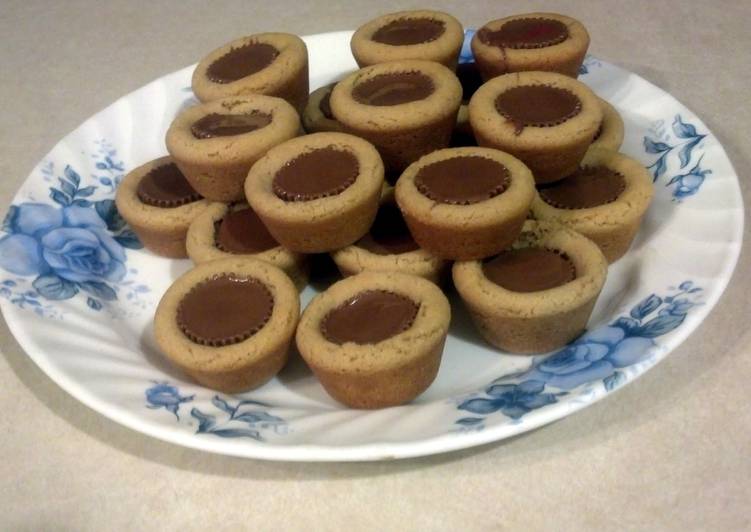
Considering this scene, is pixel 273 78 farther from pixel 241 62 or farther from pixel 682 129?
pixel 682 129

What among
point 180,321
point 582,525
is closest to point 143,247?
point 180,321

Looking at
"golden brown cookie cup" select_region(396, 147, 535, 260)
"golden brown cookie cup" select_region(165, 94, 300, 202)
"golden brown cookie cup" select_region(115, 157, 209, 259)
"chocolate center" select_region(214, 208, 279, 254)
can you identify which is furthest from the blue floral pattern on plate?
Result: "golden brown cookie cup" select_region(115, 157, 209, 259)

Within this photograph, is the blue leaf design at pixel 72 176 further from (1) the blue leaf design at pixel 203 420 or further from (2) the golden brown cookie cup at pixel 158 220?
(1) the blue leaf design at pixel 203 420

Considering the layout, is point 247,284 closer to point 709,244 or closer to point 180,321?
point 180,321

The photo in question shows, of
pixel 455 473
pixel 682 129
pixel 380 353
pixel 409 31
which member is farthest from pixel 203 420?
pixel 682 129

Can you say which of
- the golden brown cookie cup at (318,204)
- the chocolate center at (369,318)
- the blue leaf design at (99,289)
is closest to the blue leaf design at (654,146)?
the golden brown cookie cup at (318,204)

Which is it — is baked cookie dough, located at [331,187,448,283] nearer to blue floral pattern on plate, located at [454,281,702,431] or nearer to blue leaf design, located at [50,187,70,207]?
blue floral pattern on plate, located at [454,281,702,431]

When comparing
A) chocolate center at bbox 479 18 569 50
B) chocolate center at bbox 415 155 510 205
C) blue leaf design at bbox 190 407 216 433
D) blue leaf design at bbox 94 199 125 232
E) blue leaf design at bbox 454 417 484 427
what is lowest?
blue leaf design at bbox 94 199 125 232
